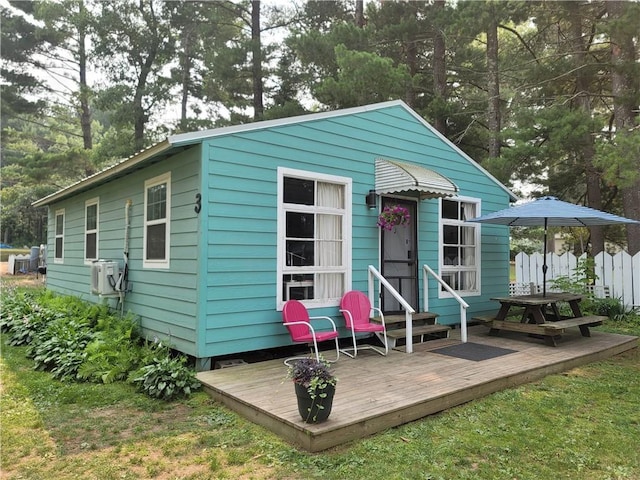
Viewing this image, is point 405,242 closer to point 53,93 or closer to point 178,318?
point 178,318

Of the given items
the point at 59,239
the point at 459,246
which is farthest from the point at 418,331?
the point at 59,239

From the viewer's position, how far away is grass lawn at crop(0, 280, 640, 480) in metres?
2.74

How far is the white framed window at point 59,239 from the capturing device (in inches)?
380

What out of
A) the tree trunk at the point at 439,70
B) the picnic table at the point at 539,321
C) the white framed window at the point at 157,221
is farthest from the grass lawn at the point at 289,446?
the tree trunk at the point at 439,70

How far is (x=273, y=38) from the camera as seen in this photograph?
15078 millimetres

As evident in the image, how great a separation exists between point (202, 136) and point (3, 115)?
18856 mm

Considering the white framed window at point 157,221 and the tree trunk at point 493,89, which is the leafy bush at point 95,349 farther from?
the tree trunk at point 493,89

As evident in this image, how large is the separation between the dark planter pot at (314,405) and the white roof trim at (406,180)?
3.34 m

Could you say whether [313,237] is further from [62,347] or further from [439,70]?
[439,70]

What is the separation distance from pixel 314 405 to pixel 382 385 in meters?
1.17

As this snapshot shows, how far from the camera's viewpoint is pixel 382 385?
396cm

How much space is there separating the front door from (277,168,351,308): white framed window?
80 centimetres

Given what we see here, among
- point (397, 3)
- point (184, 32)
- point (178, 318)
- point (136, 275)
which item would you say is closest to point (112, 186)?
point (136, 275)

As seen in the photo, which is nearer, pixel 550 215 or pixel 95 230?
pixel 550 215
